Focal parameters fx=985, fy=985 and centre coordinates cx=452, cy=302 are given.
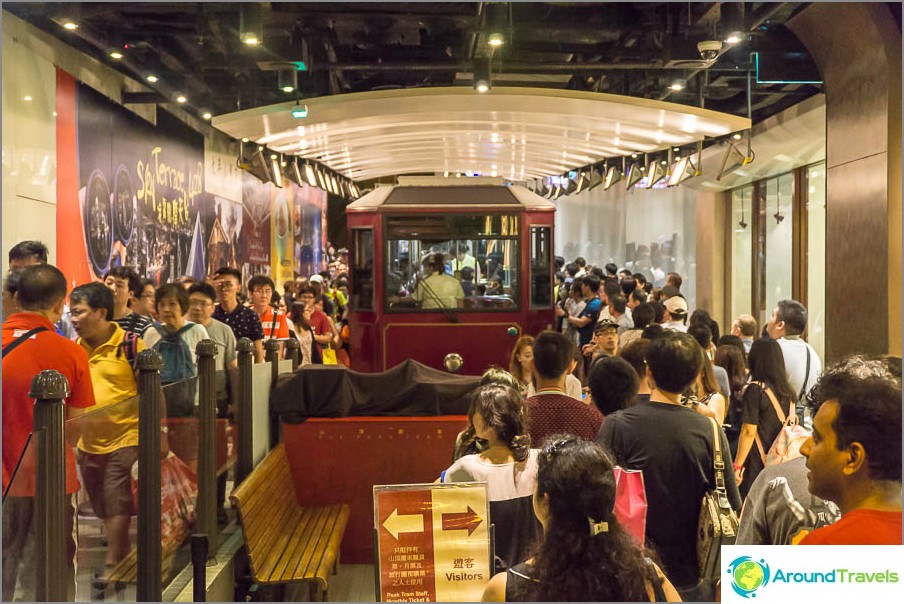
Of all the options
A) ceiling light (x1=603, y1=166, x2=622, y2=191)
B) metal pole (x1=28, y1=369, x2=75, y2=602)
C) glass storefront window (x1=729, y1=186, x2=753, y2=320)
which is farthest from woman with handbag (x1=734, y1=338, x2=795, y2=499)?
glass storefront window (x1=729, y1=186, x2=753, y2=320)

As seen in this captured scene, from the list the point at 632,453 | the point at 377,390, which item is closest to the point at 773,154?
the point at 377,390

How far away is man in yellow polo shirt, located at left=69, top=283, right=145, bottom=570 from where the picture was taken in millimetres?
3504

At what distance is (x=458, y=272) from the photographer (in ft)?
31.3

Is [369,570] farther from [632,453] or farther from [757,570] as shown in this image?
[757,570]

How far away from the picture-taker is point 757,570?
2.46 m

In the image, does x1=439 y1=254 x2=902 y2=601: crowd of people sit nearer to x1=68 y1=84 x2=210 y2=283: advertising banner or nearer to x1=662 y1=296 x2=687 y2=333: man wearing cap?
x1=662 y1=296 x2=687 y2=333: man wearing cap

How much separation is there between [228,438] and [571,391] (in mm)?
1943

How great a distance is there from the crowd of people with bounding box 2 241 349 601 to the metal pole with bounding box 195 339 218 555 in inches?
5.1

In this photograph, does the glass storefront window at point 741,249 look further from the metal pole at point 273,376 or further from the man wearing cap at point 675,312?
the metal pole at point 273,376

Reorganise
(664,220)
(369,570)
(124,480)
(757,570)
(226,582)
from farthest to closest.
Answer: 1. (664,220)
2. (369,570)
3. (226,582)
4. (124,480)
5. (757,570)

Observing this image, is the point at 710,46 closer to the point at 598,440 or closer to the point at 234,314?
the point at 234,314

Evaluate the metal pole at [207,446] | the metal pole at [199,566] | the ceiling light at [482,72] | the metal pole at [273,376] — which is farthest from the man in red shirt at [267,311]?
the metal pole at [199,566]

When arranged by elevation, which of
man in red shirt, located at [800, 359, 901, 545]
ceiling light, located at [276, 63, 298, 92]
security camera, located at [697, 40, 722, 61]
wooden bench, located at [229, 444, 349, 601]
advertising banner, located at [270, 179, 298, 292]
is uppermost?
security camera, located at [697, 40, 722, 61]

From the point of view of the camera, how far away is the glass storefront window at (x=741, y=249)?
17844 mm
